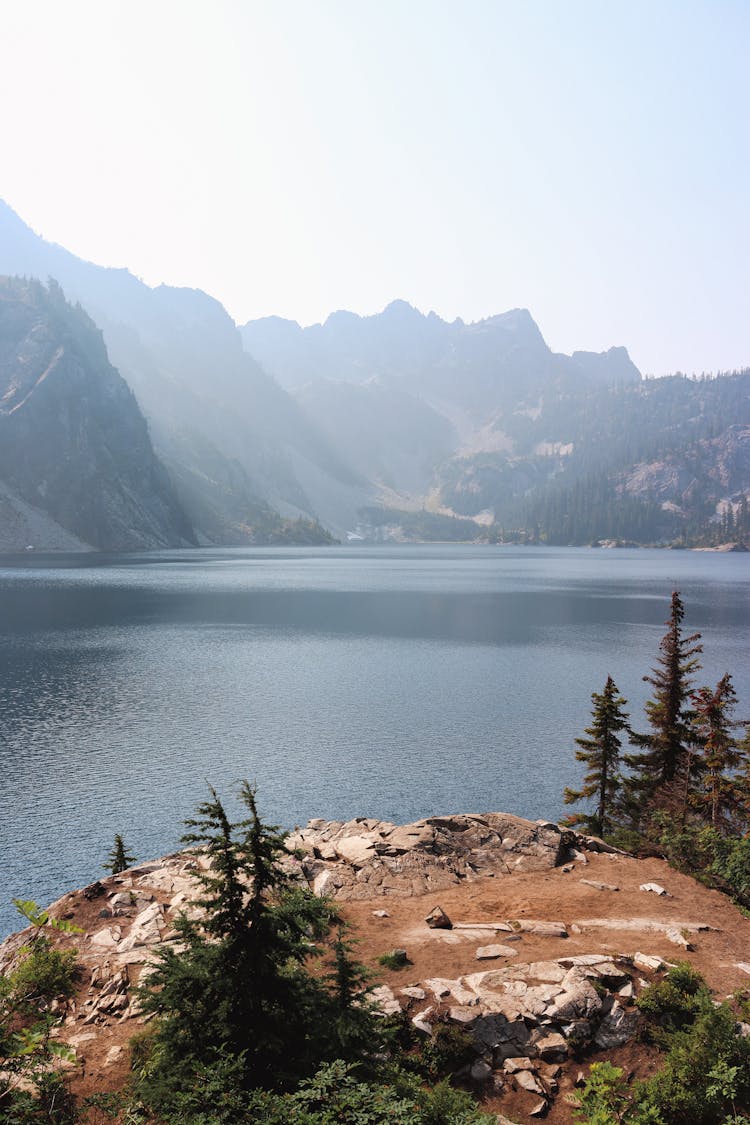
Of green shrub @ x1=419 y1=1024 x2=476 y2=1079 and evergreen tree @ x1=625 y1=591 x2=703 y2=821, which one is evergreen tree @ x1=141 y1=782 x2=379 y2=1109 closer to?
green shrub @ x1=419 y1=1024 x2=476 y2=1079

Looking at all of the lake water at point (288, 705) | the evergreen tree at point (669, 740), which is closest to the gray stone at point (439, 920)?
the lake water at point (288, 705)

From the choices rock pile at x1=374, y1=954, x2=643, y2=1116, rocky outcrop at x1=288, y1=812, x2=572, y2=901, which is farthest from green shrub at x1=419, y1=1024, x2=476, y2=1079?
rocky outcrop at x1=288, y1=812, x2=572, y2=901

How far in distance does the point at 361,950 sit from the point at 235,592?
430 ft

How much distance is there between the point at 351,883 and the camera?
2611 cm

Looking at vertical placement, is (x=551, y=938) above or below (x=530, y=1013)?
below

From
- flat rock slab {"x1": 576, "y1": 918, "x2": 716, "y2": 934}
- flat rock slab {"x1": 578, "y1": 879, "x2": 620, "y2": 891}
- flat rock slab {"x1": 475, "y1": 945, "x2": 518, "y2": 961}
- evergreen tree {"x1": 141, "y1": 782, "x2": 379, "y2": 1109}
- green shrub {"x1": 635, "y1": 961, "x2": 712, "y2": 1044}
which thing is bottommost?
flat rock slab {"x1": 578, "y1": 879, "x2": 620, "y2": 891}

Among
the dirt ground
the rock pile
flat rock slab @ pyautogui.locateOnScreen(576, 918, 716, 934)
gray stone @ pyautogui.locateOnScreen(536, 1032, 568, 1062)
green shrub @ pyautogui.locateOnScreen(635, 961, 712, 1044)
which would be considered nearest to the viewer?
the rock pile

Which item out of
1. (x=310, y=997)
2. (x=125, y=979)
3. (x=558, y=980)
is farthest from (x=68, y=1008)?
(x=558, y=980)

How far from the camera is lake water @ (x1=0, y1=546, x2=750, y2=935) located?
41.6 meters

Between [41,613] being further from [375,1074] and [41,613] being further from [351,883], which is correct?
[375,1074]

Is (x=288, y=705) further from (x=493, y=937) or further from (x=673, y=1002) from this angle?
(x=673, y=1002)

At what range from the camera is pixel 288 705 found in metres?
64.1

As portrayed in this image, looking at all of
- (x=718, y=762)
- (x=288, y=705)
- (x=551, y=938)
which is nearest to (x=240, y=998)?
(x=551, y=938)

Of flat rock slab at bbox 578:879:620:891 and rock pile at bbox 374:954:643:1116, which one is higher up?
rock pile at bbox 374:954:643:1116
